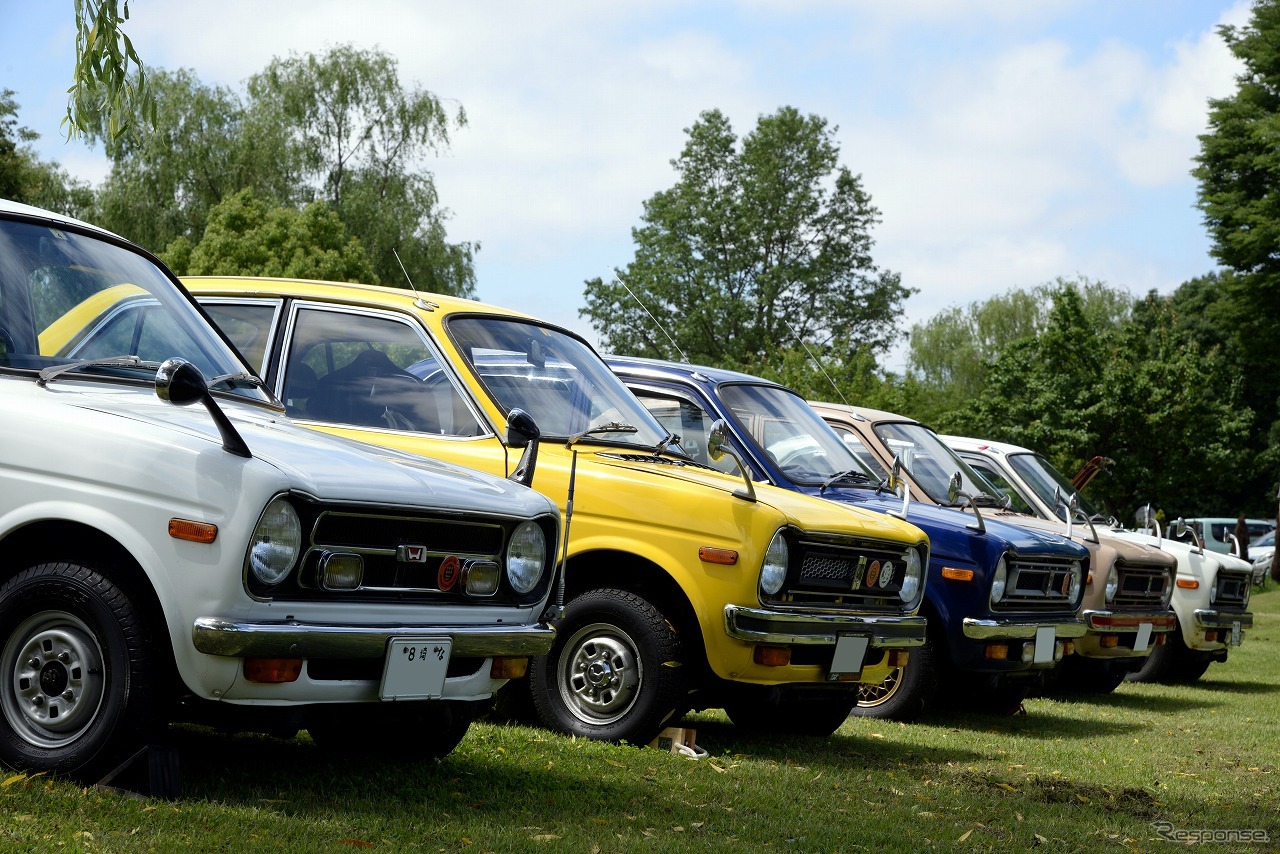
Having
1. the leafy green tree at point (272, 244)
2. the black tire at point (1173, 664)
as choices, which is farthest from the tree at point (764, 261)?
the black tire at point (1173, 664)

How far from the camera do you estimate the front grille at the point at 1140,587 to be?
43.3 ft

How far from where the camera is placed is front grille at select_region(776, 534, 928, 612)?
757cm

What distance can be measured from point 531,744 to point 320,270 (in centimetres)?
3304

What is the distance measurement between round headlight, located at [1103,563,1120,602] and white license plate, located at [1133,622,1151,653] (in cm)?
35

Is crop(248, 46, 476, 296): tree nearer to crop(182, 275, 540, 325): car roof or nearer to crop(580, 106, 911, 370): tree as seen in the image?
crop(580, 106, 911, 370): tree

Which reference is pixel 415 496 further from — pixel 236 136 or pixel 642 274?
pixel 642 274

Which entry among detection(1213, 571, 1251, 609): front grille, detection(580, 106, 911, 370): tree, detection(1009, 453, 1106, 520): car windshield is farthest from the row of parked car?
detection(580, 106, 911, 370): tree

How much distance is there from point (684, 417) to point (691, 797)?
3.91 metres

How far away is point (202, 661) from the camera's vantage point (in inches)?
187

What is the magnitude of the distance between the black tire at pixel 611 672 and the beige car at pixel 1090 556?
15.3 feet

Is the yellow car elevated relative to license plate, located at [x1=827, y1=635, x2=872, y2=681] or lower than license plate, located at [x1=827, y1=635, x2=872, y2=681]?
elevated

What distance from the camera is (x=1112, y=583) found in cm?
1304

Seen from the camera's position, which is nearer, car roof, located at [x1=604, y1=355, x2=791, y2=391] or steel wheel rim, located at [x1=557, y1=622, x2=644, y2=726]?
steel wheel rim, located at [x1=557, y1=622, x2=644, y2=726]

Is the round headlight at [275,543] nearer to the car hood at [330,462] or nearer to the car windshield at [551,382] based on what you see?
the car hood at [330,462]
